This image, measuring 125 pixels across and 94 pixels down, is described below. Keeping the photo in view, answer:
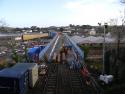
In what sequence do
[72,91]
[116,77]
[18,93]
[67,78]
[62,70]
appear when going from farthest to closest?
[62,70] → [67,78] → [116,77] → [72,91] → [18,93]

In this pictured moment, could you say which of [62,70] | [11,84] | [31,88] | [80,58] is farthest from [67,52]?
[11,84]

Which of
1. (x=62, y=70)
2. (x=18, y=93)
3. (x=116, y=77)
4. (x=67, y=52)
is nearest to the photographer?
(x=18, y=93)

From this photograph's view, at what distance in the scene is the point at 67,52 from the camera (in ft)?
137

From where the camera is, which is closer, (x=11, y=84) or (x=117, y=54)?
(x=11, y=84)

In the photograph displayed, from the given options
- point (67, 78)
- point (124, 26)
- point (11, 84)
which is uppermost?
point (124, 26)

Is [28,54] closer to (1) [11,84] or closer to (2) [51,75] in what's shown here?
(2) [51,75]

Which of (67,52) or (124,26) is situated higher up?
(124,26)

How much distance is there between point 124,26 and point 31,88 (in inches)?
969

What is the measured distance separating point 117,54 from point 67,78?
20.9 ft

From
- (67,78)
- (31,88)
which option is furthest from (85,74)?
(31,88)

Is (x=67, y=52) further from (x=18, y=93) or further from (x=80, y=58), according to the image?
(x=18, y=93)

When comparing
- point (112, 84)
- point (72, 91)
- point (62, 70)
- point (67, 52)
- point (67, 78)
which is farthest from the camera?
point (67, 52)

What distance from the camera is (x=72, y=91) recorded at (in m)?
22.4

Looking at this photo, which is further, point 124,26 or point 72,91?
point 124,26
